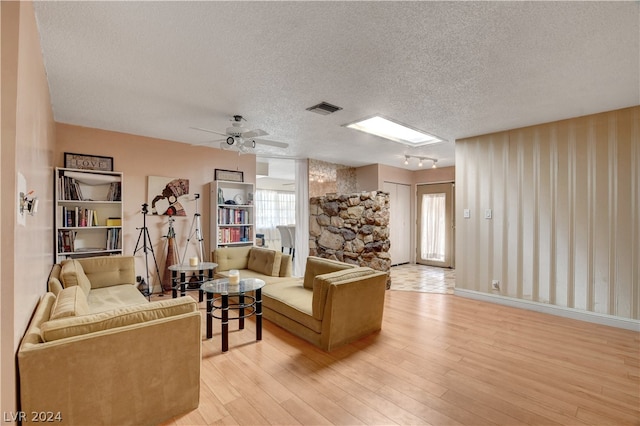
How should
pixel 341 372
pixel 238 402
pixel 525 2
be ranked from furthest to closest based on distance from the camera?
pixel 341 372 < pixel 238 402 < pixel 525 2

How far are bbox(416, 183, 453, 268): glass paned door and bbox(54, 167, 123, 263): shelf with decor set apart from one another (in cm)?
647

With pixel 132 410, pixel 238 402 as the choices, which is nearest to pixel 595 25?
pixel 238 402

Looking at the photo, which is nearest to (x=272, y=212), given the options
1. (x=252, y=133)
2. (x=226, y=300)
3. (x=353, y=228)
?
(x=353, y=228)

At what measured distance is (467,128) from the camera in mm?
4078

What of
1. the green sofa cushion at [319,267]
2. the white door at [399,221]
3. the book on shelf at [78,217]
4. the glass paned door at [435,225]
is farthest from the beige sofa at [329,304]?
the glass paned door at [435,225]

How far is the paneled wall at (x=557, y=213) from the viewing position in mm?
3309

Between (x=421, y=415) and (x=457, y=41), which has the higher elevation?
(x=457, y=41)

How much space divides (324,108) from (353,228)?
2.71 metres

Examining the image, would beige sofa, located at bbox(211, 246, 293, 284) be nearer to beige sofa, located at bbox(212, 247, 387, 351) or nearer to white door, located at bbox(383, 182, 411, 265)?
beige sofa, located at bbox(212, 247, 387, 351)

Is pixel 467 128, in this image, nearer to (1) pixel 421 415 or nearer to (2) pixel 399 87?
(2) pixel 399 87

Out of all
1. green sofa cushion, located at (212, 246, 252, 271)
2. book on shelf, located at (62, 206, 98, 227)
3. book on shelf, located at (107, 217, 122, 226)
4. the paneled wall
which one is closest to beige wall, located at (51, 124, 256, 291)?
book on shelf, located at (107, 217, 122, 226)

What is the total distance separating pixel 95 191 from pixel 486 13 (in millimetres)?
4851

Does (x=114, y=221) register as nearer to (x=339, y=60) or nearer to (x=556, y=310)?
(x=339, y=60)

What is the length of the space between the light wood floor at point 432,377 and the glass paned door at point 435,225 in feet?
12.4
